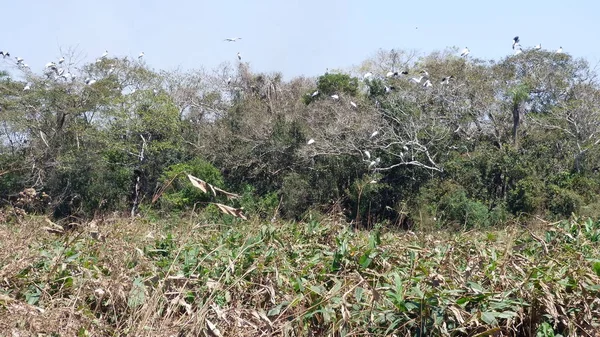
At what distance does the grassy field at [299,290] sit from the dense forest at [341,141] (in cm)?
1401

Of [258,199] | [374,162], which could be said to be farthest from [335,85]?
[374,162]

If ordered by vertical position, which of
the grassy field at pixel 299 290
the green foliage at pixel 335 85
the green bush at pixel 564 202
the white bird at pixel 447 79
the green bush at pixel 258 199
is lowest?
the green bush at pixel 258 199

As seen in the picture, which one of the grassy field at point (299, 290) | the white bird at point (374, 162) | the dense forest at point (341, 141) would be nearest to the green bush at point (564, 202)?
the dense forest at point (341, 141)

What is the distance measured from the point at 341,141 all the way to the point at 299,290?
56.9 ft

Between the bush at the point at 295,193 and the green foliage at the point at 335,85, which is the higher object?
the green foliage at the point at 335,85

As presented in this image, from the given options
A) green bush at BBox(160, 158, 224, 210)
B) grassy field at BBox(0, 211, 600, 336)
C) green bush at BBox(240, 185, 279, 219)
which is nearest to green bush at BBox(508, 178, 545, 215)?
green bush at BBox(240, 185, 279, 219)

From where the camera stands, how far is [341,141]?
20609mm

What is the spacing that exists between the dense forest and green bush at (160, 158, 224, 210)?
0.07m

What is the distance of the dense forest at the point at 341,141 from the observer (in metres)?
19.7

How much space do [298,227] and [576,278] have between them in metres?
1.98

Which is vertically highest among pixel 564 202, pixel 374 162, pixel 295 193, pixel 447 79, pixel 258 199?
pixel 447 79

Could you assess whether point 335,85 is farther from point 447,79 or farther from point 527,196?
point 527,196

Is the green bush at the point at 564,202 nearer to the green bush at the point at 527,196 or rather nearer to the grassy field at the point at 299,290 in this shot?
the green bush at the point at 527,196

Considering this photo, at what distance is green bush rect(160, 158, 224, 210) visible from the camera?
18.1m
